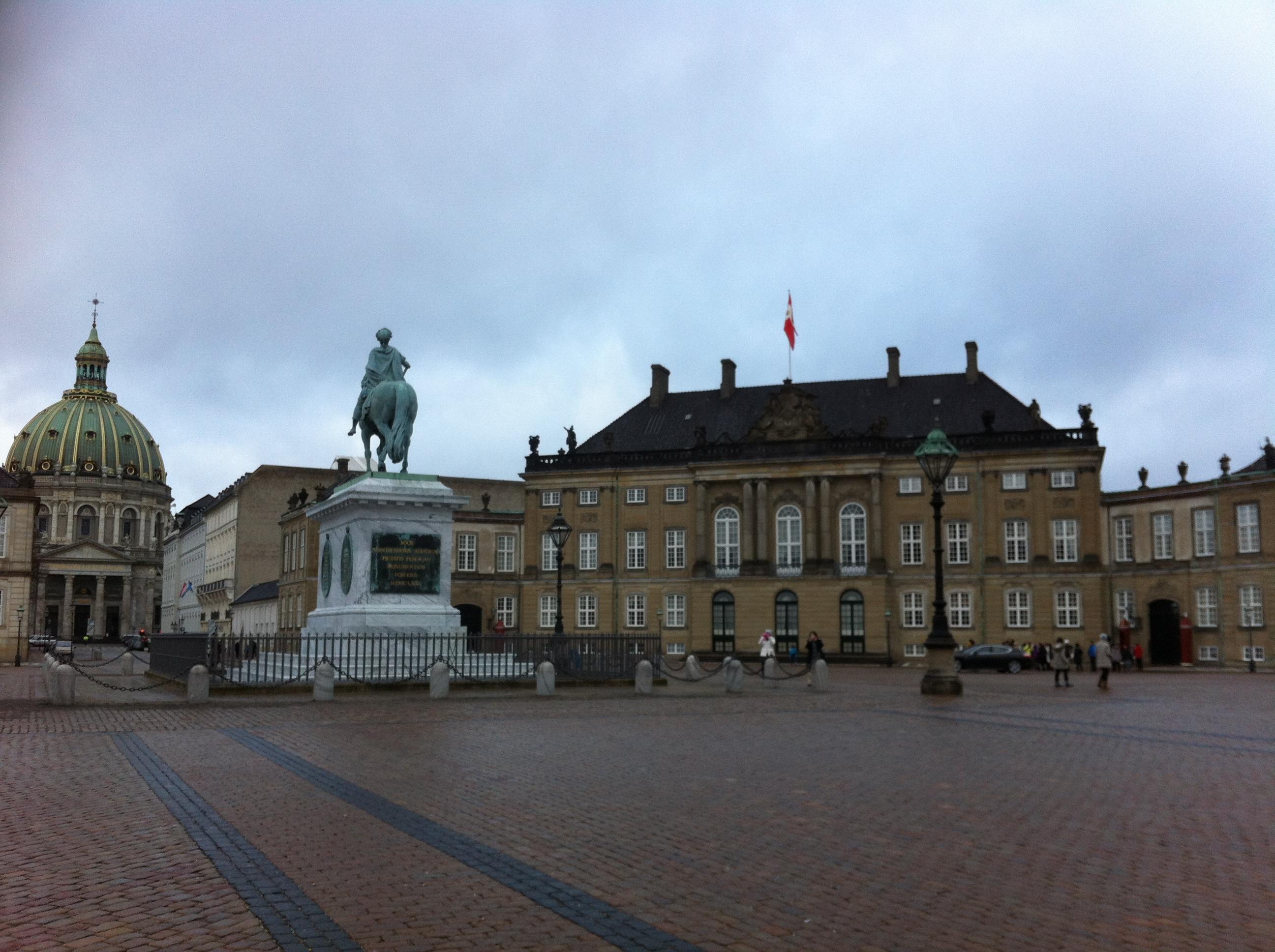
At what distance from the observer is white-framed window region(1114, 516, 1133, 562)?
58.4 metres

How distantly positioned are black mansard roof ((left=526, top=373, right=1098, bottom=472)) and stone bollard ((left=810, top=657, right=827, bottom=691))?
114 ft

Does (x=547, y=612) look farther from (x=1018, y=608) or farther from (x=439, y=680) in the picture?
(x=439, y=680)

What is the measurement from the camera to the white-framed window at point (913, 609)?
61.9 meters

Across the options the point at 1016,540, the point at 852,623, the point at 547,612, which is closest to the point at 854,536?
the point at 852,623

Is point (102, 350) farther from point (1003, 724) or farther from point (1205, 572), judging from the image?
point (1003, 724)

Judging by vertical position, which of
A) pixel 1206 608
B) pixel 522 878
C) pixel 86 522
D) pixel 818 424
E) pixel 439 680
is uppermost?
pixel 86 522

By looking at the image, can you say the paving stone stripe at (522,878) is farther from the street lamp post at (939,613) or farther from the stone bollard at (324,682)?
the street lamp post at (939,613)

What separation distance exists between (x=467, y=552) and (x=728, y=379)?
65.4 feet

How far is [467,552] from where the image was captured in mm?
72438

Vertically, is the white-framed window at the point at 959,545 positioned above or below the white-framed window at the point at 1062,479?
below

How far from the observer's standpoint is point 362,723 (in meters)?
18.2

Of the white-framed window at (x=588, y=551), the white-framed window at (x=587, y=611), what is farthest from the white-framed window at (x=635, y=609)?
the white-framed window at (x=588, y=551)

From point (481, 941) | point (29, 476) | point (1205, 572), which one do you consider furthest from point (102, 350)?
point (481, 941)

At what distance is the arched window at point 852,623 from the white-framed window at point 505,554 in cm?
2223
